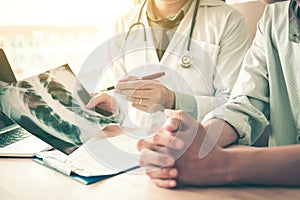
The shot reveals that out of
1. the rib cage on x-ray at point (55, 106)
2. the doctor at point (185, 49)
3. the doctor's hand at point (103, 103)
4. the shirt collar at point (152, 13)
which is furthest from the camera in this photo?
the shirt collar at point (152, 13)

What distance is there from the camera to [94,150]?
2.34 feet

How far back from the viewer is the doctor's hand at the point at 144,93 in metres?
0.88

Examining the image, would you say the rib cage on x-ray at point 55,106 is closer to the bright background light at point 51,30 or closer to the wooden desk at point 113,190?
the wooden desk at point 113,190

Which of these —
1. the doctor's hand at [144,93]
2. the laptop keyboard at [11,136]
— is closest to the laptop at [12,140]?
the laptop keyboard at [11,136]

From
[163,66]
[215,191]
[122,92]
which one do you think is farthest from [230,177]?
[163,66]

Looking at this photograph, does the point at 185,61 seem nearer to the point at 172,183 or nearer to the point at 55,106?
the point at 55,106

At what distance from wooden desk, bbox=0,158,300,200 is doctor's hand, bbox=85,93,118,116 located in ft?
0.92

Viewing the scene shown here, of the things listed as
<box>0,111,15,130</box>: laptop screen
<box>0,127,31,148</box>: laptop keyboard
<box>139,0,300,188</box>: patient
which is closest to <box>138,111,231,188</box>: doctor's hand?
<box>139,0,300,188</box>: patient

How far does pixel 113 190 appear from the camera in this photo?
56cm

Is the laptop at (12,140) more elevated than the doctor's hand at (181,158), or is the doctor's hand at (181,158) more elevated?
the doctor's hand at (181,158)

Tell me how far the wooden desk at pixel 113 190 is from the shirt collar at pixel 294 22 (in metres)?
0.50

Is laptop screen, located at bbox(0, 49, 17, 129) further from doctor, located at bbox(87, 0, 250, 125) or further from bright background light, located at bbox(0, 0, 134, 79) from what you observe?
bright background light, located at bbox(0, 0, 134, 79)

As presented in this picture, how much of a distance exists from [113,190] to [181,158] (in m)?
0.13

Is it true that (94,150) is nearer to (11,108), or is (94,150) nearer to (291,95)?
(11,108)
